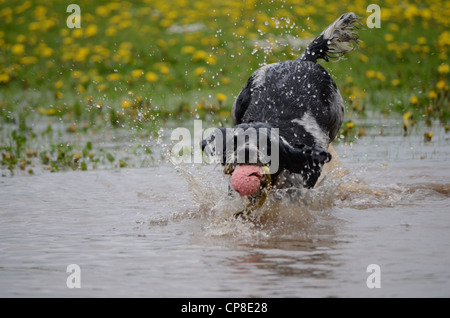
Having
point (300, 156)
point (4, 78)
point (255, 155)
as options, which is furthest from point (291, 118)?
point (4, 78)

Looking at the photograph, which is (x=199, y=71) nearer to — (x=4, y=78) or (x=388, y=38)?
(x=4, y=78)

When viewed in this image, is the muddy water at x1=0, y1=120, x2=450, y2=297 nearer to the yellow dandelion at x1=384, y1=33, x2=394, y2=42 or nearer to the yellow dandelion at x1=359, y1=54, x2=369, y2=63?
the yellow dandelion at x1=359, y1=54, x2=369, y2=63

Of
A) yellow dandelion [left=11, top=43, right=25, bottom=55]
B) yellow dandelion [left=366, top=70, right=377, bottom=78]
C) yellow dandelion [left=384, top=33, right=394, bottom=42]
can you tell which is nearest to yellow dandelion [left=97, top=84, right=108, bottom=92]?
yellow dandelion [left=11, top=43, right=25, bottom=55]

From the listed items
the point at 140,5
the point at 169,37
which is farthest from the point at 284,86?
the point at 140,5

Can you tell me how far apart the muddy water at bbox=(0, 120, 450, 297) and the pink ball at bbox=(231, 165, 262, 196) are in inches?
13.4

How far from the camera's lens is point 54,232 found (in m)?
5.11

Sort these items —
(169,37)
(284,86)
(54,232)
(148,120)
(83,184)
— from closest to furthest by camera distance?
(54,232) → (284,86) → (83,184) → (148,120) → (169,37)

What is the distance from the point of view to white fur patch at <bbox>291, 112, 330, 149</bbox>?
569 cm

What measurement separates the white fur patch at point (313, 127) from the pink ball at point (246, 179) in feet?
4.00

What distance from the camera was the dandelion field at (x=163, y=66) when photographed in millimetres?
9188

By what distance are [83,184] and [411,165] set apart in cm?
290

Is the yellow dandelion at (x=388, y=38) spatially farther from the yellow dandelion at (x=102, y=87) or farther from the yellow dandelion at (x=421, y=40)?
the yellow dandelion at (x=102, y=87)

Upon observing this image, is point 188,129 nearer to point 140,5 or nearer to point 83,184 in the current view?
point 83,184

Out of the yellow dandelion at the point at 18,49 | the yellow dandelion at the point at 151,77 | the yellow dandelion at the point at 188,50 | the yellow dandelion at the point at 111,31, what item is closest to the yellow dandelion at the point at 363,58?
the yellow dandelion at the point at 188,50
